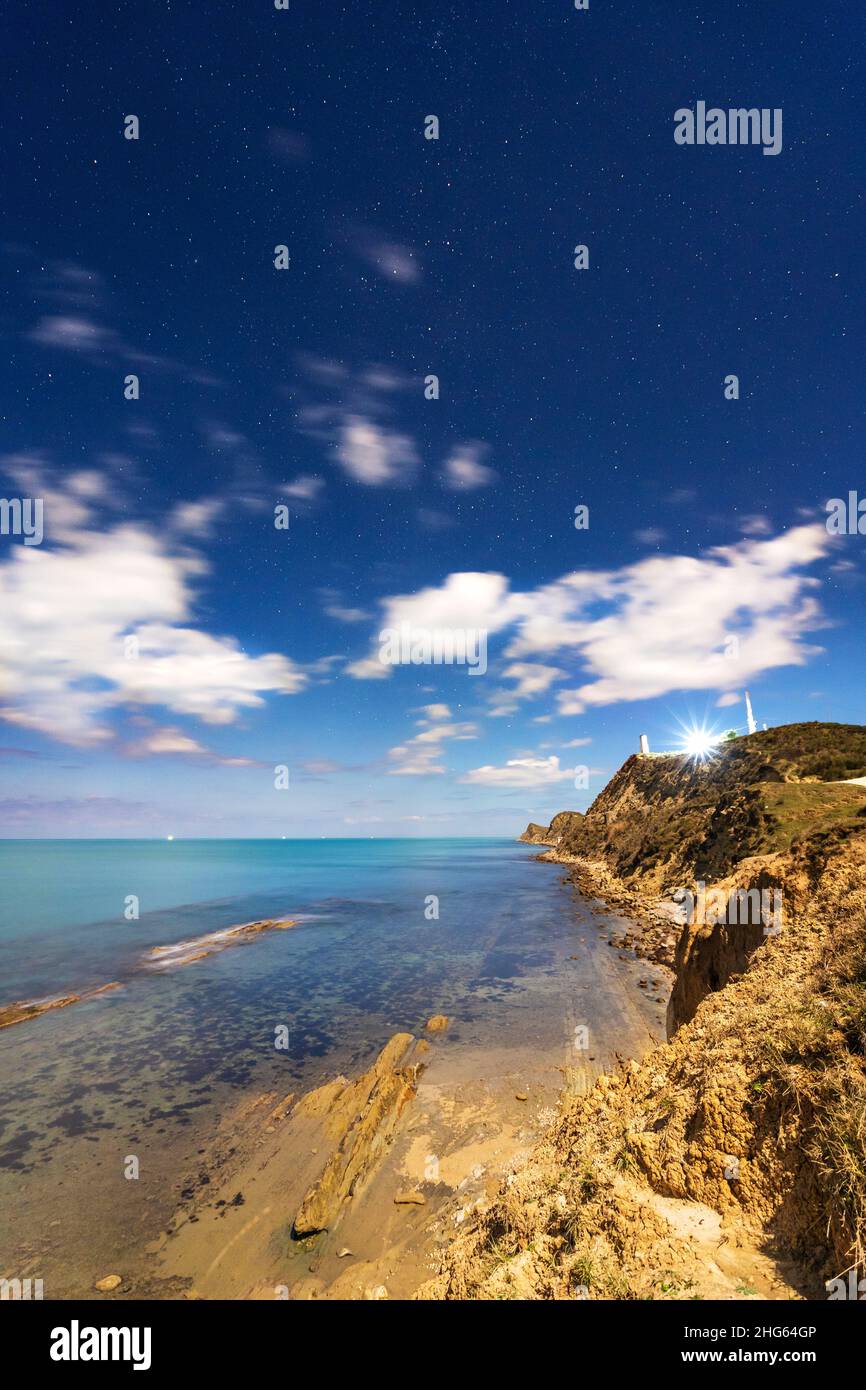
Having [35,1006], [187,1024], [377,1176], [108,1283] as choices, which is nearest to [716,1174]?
[377,1176]

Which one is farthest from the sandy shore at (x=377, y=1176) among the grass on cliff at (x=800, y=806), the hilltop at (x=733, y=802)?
the grass on cliff at (x=800, y=806)

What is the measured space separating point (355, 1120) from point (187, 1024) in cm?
1404

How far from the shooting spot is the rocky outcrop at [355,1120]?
11.6 metres

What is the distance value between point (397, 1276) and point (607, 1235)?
6104mm

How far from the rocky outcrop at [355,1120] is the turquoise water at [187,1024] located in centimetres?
147

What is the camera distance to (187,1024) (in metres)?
25.1

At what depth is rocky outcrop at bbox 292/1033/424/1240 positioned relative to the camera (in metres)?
11.6

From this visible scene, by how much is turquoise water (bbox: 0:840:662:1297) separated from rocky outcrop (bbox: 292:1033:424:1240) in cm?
147

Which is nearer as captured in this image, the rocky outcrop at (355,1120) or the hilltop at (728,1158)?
the hilltop at (728,1158)

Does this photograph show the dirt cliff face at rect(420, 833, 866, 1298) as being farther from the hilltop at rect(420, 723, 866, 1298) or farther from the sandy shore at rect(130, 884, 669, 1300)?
the sandy shore at rect(130, 884, 669, 1300)

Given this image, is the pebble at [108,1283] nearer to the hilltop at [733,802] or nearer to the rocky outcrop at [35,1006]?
the hilltop at [733,802]

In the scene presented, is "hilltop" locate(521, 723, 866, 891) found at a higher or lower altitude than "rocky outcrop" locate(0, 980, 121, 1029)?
higher

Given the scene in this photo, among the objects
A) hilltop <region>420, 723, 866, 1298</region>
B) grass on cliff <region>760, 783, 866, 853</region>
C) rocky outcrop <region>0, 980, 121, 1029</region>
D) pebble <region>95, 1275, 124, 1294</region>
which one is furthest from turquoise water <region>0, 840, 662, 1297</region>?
grass on cliff <region>760, 783, 866, 853</region>
